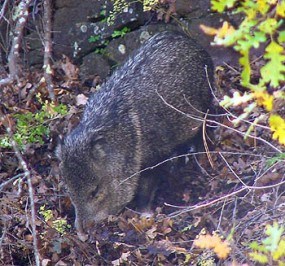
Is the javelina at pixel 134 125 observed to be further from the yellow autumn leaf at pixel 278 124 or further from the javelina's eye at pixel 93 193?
the yellow autumn leaf at pixel 278 124

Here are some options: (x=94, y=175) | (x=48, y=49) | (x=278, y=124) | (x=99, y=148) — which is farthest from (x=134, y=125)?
(x=278, y=124)

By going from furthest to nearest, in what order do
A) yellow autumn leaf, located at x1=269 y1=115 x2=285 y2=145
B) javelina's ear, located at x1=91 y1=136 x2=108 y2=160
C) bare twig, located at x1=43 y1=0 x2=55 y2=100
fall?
bare twig, located at x1=43 y1=0 x2=55 y2=100, javelina's ear, located at x1=91 y1=136 x2=108 y2=160, yellow autumn leaf, located at x1=269 y1=115 x2=285 y2=145

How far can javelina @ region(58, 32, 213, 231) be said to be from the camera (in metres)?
5.56

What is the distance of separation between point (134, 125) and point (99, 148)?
404mm

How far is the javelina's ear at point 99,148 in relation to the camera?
5.60 metres

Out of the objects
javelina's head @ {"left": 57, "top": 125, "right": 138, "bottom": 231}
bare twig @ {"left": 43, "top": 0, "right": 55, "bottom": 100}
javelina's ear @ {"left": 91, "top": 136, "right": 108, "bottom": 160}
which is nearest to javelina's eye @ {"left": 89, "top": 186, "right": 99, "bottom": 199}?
javelina's head @ {"left": 57, "top": 125, "right": 138, "bottom": 231}

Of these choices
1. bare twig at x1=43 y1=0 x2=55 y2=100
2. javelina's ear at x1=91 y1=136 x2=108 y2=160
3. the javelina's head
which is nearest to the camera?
the javelina's head

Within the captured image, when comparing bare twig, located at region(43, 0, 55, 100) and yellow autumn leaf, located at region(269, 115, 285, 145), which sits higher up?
yellow autumn leaf, located at region(269, 115, 285, 145)

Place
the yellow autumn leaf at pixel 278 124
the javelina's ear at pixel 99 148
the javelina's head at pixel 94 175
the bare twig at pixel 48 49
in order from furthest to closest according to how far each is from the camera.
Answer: the bare twig at pixel 48 49 → the javelina's ear at pixel 99 148 → the javelina's head at pixel 94 175 → the yellow autumn leaf at pixel 278 124

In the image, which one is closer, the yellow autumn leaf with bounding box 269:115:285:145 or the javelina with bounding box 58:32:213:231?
the yellow autumn leaf with bounding box 269:115:285:145

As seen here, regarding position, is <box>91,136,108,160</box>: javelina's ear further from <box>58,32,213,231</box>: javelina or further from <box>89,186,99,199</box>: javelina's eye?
<box>89,186,99,199</box>: javelina's eye

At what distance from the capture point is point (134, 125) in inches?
232

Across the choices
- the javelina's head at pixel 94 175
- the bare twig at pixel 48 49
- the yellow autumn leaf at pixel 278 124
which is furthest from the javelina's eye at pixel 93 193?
the yellow autumn leaf at pixel 278 124

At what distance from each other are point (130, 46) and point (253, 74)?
1356 millimetres
